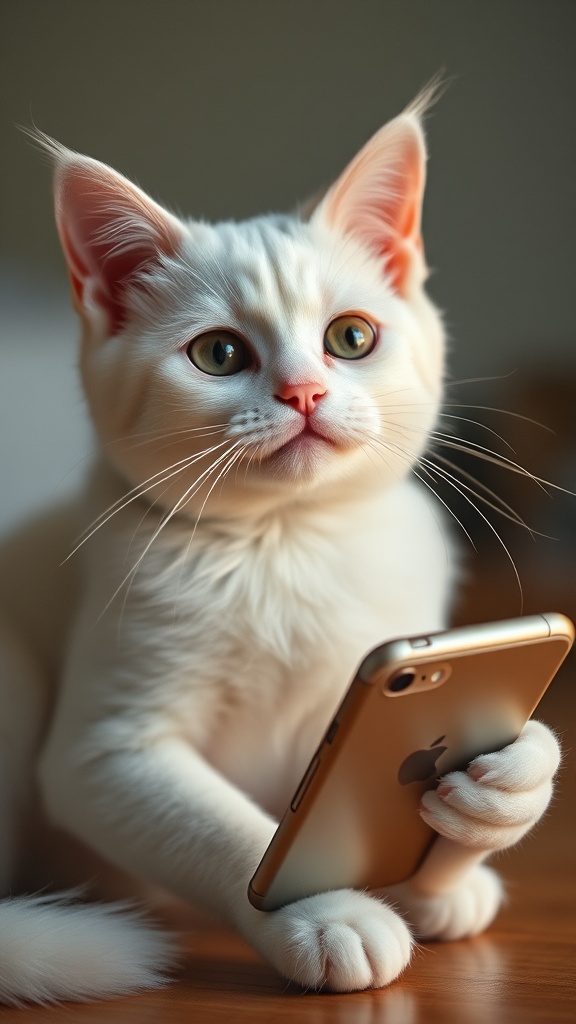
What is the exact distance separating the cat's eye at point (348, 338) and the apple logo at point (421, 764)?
352 millimetres

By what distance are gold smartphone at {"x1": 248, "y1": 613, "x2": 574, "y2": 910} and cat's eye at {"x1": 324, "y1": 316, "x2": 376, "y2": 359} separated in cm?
31

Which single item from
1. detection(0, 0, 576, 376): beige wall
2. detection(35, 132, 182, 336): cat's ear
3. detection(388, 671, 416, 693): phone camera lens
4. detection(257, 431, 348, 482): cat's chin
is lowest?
detection(388, 671, 416, 693): phone camera lens

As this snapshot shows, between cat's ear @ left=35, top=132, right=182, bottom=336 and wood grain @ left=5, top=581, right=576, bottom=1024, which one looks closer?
wood grain @ left=5, top=581, right=576, bottom=1024

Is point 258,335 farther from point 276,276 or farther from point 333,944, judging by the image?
point 333,944

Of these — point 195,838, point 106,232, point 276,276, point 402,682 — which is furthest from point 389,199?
point 195,838

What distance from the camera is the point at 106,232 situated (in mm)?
877

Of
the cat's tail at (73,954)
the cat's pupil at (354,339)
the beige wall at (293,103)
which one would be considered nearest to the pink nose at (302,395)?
the cat's pupil at (354,339)

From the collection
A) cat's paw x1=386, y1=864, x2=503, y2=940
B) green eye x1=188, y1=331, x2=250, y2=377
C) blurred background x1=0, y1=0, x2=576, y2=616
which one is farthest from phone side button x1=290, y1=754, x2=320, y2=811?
blurred background x1=0, y1=0, x2=576, y2=616

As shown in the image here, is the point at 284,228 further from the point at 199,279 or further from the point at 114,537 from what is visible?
the point at 114,537

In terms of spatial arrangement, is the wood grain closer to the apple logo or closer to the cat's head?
the apple logo

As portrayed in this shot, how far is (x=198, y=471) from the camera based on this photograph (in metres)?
0.82

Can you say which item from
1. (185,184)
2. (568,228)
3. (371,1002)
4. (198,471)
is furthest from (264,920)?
(568,228)

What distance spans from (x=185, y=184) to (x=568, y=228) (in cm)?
57

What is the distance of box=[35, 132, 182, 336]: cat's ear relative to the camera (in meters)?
0.84
